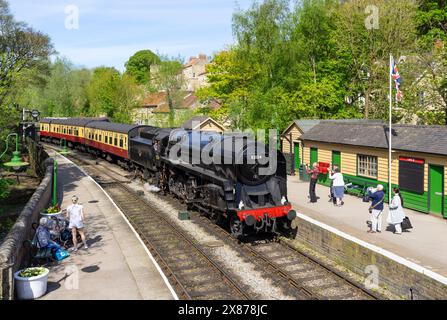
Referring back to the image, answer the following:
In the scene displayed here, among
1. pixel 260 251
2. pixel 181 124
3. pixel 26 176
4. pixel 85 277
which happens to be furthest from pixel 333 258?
pixel 181 124

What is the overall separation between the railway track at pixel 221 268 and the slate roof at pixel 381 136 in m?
6.73

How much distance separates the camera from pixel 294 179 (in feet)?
78.5

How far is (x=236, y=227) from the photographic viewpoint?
13938 mm

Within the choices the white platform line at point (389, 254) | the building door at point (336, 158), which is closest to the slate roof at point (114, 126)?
the building door at point (336, 158)

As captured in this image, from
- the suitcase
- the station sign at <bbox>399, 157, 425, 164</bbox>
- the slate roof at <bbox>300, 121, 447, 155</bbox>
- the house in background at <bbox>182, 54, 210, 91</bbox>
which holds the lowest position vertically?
the suitcase

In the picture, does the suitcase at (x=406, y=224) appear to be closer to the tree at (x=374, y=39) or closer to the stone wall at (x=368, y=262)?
the stone wall at (x=368, y=262)

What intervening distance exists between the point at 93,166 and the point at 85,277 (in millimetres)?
22454

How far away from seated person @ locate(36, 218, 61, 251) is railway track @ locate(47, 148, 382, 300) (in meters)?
2.96

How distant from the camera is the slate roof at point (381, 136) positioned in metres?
15.5

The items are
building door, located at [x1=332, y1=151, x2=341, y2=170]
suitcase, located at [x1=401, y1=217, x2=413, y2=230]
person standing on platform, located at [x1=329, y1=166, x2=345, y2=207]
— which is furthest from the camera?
building door, located at [x1=332, y1=151, x2=341, y2=170]

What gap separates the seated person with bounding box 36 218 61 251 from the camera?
11.6 metres

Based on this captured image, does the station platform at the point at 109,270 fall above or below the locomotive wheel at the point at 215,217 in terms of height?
below

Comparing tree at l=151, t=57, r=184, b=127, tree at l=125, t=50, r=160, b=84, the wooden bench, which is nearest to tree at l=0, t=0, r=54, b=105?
tree at l=151, t=57, r=184, b=127

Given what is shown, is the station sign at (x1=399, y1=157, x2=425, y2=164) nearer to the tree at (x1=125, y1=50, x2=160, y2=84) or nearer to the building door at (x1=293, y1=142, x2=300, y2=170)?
the building door at (x1=293, y1=142, x2=300, y2=170)
